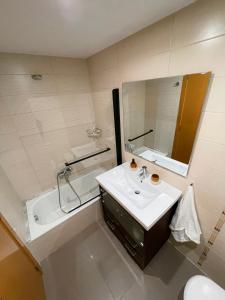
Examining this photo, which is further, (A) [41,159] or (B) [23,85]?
(A) [41,159]

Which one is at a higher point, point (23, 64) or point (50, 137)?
point (23, 64)

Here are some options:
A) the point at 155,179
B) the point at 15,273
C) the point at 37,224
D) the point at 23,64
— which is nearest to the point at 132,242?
the point at 155,179

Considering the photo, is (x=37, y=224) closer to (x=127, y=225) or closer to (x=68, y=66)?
(x=127, y=225)

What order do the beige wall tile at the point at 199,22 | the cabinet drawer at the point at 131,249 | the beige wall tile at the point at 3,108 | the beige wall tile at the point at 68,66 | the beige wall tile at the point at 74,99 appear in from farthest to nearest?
the beige wall tile at the point at 74,99
the beige wall tile at the point at 68,66
the beige wall tile at the point at 3,108
the cabinet drawer at the point at 131,249
the beige wall tile at the point at 199,22

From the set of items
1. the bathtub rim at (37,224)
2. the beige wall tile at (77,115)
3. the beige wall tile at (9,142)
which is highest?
the beige wall tile at (77,115)

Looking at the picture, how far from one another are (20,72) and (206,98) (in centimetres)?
182

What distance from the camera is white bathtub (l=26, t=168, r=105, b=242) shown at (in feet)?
4.97

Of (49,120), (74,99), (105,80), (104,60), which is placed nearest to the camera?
(104,60)

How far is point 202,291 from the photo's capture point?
927mm

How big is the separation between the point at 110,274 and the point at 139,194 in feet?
2.92

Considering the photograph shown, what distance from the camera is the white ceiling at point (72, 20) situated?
2.39ft

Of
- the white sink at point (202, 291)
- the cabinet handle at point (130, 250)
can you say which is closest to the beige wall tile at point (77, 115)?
the cabinet handle at point (130, 250)

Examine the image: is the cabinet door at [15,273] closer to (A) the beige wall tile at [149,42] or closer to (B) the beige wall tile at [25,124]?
(B) the beige wall tile at [25,124]

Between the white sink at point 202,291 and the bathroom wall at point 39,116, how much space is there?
193 cm
